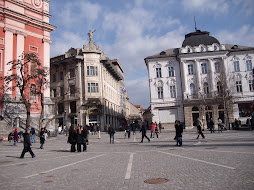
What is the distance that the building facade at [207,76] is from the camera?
4628cm

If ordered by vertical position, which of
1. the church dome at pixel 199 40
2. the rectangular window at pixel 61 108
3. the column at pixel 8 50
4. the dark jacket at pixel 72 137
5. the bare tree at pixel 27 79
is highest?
the church dome at pixel 199 40

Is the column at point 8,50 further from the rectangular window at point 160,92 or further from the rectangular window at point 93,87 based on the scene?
the rectangular window at point 160,92

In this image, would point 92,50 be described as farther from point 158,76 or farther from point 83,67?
point 158,76

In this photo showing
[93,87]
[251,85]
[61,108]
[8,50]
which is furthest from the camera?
[61,108]

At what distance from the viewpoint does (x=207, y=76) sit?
4809 cm

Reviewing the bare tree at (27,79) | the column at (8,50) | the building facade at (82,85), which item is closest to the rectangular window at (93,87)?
the building facade at (82,85)

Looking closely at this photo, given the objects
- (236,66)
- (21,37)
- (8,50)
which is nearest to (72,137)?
(8,50)

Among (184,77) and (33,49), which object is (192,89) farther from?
(33,49)

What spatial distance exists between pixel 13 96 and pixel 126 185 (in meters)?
30.7

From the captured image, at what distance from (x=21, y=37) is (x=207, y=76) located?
1358 inches

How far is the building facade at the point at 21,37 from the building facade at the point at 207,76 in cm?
2124

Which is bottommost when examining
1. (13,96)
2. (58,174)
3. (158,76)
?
(58,174)

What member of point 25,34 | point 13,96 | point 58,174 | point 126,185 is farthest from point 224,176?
point 25,34

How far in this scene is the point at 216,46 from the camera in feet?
159
